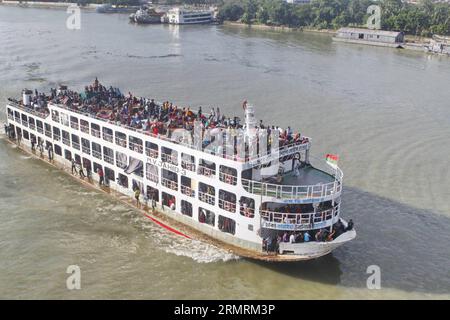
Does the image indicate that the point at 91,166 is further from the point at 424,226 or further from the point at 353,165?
the point at 424,226

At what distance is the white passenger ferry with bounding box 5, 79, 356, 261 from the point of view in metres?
20.5

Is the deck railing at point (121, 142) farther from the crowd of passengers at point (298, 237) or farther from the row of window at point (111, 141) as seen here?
the crowd of passengers at point (298, 237)

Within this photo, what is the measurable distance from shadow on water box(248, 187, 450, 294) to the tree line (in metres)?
78.5

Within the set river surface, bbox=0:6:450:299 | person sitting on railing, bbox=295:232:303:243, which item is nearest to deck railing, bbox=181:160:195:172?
river surface, bbox=0:6:450:299

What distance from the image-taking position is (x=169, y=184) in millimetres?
24125

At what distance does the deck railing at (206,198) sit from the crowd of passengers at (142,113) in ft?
12.3

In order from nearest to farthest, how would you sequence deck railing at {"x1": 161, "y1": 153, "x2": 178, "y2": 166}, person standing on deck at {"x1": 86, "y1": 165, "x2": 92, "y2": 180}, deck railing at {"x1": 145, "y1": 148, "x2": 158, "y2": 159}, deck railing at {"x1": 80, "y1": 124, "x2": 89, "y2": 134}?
deck railing at {"x1": 161, "y1": 153, "x2": 178, "y2": 166}
deck railing at {"x1": 145, "y1": 148, "x2": 158, "y2": 159}
deck railing at {"x1": 80, "y1": 124, "x2": 89, "y2": 134}
person standing on deck at {"x1": 86, "y1": 165, "x2": 92, "y2": 180}

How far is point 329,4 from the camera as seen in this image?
116 metres

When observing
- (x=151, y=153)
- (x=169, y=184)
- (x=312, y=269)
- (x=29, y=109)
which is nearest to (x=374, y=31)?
(x=29, y=109)

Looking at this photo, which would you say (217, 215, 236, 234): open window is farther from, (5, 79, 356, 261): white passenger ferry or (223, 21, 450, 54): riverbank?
(223, 21, 450, 54): riverbank

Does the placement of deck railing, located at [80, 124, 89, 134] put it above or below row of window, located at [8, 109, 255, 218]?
above

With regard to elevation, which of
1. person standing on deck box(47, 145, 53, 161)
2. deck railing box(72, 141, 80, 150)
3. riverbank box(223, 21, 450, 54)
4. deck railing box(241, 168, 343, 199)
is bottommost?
person standing on deck box(47, 145, 53, 161)

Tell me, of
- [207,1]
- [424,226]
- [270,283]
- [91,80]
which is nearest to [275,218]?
[270,283]
